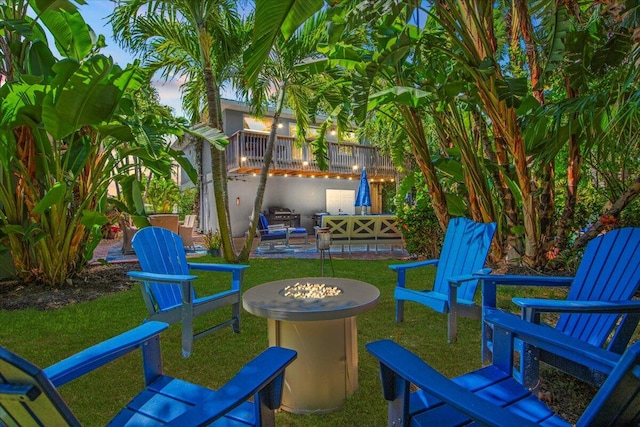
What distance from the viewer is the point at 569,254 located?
5266 millimetres

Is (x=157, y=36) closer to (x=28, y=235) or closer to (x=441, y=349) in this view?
(x=28, y=235)

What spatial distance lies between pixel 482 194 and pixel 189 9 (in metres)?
5.90

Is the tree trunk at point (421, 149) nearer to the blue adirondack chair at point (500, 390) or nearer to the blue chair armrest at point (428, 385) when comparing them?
the blue adirondack chair at point (500, 390)

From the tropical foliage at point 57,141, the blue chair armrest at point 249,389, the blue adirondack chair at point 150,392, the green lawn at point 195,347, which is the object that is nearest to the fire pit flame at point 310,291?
the green lawn at point 195,347

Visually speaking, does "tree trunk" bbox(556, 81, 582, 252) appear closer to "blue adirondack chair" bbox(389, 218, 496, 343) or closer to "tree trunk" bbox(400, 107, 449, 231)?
"tree trunk" bbox(400, 107, 449, 231)

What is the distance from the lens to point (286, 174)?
1717 centimetres

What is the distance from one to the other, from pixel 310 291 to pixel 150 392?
4.30ft

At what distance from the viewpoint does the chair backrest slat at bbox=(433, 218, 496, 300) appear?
11.5 feet

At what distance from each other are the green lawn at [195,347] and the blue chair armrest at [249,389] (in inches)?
41.0

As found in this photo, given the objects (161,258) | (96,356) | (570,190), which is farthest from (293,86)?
(96,356)

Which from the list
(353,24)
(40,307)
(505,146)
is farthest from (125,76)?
(505,146)

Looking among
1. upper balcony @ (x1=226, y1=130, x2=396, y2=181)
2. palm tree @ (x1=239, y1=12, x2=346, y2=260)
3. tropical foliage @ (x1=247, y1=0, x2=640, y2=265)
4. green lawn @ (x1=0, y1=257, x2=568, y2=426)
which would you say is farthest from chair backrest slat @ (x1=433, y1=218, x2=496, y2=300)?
upper balcony @ (x1=226, y1=130, x2=396, y2=181)

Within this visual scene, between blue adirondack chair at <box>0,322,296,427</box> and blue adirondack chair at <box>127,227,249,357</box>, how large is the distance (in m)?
1.25

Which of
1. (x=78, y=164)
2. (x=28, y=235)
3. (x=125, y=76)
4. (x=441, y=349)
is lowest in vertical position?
(x=441, y=349)
